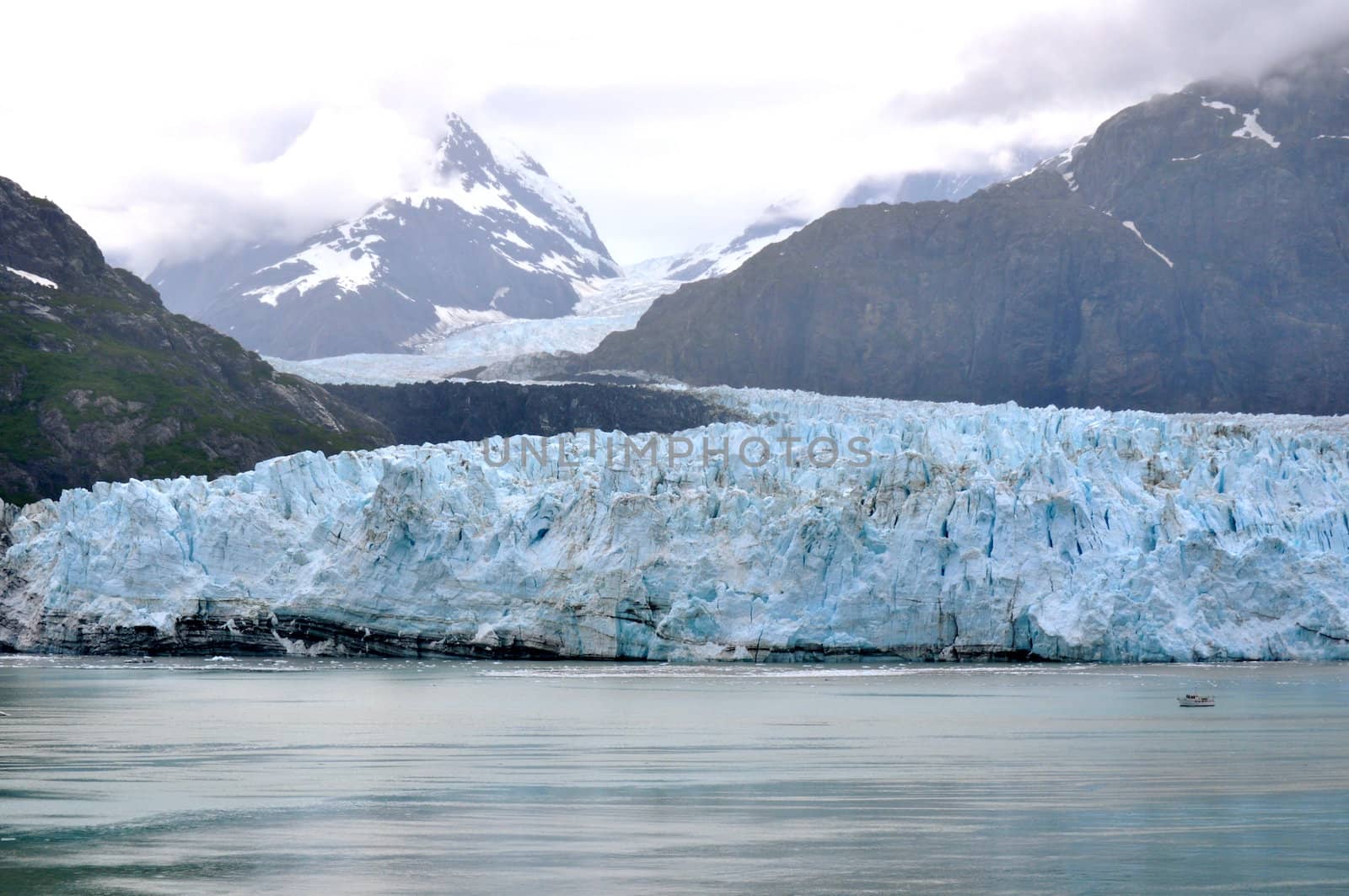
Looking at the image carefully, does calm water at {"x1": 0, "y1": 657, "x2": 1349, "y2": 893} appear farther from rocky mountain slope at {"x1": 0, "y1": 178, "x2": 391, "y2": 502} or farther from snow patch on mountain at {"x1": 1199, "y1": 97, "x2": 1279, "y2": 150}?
snow patch on mountain at {"x1": 1199, "y1": 97, "x2": 1279, "y2": 150}

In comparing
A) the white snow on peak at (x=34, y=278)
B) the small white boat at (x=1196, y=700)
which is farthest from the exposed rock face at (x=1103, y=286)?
the small white boat at (x=1196, y=700)

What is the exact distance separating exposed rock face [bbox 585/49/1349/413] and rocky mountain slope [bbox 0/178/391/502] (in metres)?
33.4

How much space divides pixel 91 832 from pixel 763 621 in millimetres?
24919

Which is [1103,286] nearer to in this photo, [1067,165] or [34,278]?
[1067,165]

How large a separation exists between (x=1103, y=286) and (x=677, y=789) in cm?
10430

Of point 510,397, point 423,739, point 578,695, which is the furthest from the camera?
point 510,397

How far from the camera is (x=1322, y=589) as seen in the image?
3697 cm

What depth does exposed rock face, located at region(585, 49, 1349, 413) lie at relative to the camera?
111812 millimetres

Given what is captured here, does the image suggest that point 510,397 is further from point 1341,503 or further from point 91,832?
point 91,832

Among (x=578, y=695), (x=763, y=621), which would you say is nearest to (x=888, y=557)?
(x=763, y=621)

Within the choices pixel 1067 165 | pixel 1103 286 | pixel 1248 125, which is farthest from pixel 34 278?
pixel 1248 125

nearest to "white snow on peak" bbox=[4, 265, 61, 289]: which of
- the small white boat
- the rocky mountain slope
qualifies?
the rocky mountain slope

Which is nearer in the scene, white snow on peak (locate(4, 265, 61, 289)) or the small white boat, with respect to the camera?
the small white boat

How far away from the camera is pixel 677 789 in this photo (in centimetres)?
1792
